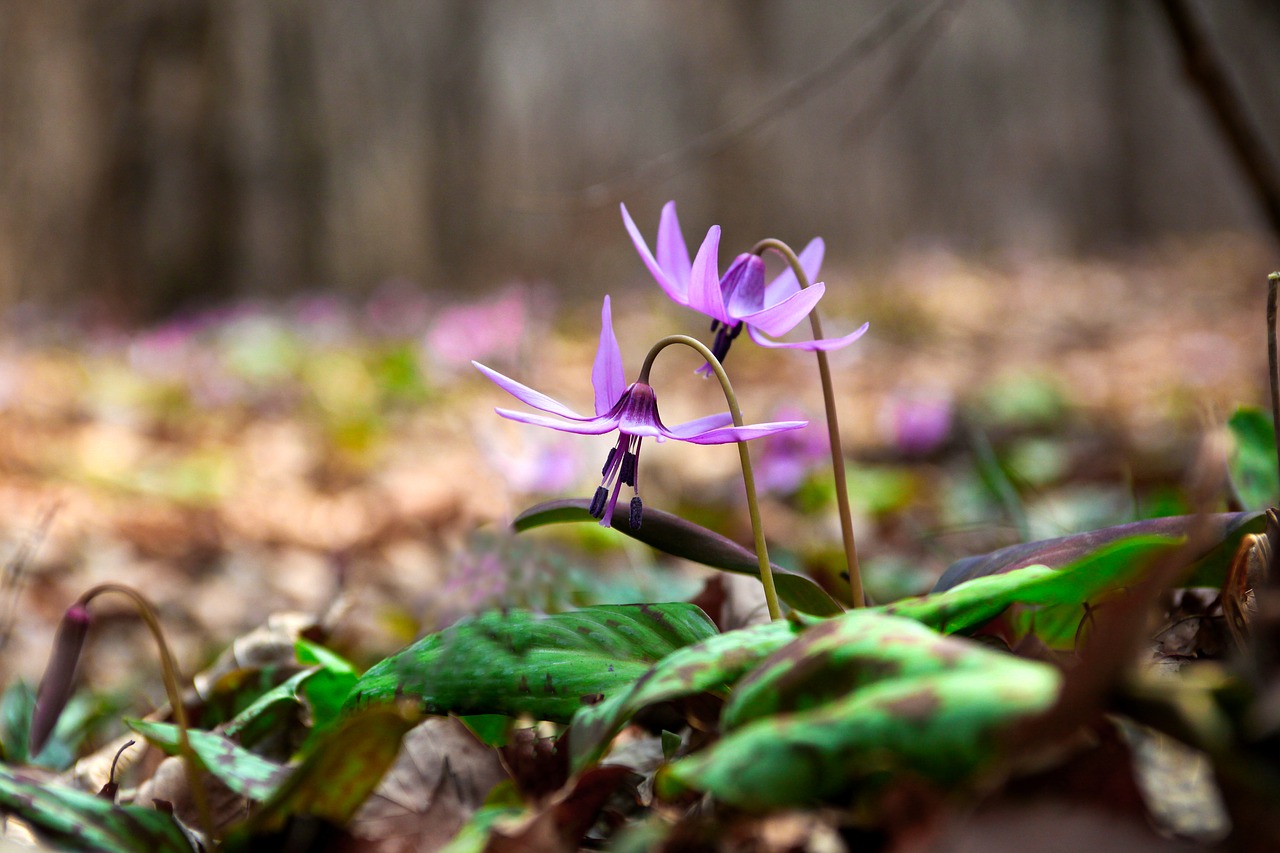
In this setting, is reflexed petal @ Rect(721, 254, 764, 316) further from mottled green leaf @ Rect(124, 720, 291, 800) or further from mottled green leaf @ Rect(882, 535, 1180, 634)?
mottled green leaf @ Rect(124, 720, 291, 800)

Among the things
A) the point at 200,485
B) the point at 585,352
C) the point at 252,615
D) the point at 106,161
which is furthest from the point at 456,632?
the point at 106,161

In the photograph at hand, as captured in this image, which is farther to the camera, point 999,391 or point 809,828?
point 999,391

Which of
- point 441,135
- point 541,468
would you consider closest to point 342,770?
point 541,468

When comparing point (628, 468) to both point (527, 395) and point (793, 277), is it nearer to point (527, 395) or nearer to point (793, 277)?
point (527, 395)

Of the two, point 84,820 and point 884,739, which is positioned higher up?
point 884,739

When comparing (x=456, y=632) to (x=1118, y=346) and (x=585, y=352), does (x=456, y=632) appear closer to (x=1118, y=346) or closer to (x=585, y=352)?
(x=585, y=352)

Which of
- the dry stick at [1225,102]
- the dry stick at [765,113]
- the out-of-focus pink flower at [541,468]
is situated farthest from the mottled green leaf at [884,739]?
the out-of-focus pink flower at [541,468]
